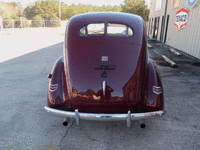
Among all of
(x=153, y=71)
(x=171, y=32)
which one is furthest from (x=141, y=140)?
(x=171, y=32)

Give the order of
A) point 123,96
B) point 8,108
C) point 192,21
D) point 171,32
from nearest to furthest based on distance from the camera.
→ point 123,96 → point 8,108 → point 192,21 → point 171,32

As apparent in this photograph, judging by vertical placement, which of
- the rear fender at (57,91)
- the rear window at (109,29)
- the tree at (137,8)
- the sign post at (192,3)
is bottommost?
the rear fender at (57,91)

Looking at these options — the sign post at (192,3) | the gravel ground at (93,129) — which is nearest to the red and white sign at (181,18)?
the sign post at (192,3)

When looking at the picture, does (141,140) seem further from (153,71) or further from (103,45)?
(103,45)

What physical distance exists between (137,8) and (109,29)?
33361 mm

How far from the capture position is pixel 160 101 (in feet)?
8.87

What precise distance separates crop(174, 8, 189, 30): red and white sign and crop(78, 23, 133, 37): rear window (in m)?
7.92

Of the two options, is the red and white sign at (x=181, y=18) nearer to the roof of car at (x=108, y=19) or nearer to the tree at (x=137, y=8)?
the roof of car at (x=108, y=19)

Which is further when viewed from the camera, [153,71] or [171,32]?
[171,32]

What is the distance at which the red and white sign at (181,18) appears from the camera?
9836 mm

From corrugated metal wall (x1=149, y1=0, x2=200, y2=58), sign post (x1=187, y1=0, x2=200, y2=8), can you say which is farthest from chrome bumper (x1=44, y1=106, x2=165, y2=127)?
sign post (x1=187, y1=0, x2=200, y2=8)

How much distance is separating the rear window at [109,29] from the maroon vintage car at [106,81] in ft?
0.51

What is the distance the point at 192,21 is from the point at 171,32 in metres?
3.38

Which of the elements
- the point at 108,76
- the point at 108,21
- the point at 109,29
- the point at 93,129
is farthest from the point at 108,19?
the point at 93,129
